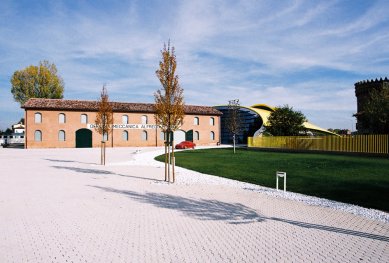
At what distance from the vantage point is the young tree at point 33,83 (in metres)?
53.4

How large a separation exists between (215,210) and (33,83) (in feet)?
179

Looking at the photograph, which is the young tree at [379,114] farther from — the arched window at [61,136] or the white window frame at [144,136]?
the arched window at [61,136]

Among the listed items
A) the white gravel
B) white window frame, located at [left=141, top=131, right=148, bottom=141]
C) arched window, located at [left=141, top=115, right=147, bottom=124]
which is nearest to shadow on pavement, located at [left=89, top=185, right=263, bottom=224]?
the white gravel

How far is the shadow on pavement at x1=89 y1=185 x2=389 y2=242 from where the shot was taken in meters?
6.57

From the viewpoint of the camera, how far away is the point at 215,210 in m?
8.05

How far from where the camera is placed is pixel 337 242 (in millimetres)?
5688

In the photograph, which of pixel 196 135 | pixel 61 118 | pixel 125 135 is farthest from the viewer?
pixel 196 135

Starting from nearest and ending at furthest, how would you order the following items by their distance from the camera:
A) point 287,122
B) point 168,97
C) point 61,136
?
point 168,97, point 287,122, point 61,136

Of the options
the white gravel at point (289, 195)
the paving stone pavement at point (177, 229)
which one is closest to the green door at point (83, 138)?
the white gravel at point (289, 195)

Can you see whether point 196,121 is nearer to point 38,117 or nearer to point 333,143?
point 38,117

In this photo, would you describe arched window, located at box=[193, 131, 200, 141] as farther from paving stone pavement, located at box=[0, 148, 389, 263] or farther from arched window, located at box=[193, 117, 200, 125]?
paving stone pavement, located at box=[0, 148, 389, 263]

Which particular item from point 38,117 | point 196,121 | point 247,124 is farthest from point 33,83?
point 247,124

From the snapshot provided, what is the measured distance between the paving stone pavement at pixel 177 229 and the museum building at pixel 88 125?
3622cm

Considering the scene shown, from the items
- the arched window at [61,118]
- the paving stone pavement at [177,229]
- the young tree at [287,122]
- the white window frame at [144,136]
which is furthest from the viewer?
the white window frame at [144,136]
